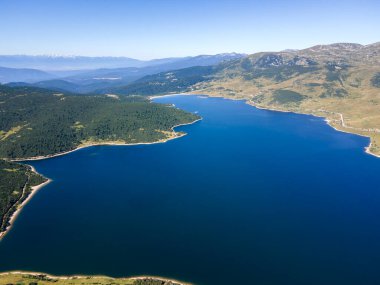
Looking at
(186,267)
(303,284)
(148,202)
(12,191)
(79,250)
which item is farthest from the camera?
(12,191)

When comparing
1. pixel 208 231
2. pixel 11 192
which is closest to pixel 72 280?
pixel 208 231

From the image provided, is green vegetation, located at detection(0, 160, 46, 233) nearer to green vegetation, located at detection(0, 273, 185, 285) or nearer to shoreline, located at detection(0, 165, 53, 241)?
shoreline, located at detection(0, 165, 53, 241)

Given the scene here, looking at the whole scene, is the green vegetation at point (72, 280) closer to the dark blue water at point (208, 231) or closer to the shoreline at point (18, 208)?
the dark blue water at point (208, 231)

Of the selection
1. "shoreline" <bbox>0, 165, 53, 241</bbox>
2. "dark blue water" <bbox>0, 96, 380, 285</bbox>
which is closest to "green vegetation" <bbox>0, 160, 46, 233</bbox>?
"shoreline" <bbox>0, 165, 53, 241</bbox>

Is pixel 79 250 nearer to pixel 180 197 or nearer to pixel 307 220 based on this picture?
pixel 180 197

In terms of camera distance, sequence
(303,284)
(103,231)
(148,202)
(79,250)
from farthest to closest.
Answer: (148,202)
(103,231)
(79,250)
(303,284)

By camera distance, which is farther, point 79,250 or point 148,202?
point 148,202

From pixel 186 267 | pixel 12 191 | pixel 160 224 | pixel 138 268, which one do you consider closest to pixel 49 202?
pixel 12 191

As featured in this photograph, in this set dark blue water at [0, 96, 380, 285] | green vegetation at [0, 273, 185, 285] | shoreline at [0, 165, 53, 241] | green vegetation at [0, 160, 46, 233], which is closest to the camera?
green vegetation at [0, 273, 185, 285]

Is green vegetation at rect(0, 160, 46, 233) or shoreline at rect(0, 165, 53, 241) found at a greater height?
green vegetation at rect(0, 160, 46, 233)
